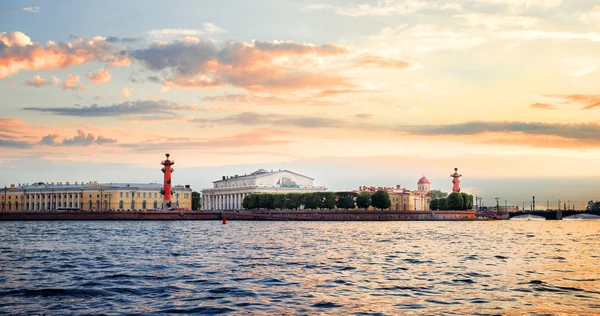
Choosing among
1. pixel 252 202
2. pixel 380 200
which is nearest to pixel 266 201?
pixel 252 202

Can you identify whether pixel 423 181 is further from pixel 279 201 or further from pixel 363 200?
pixel 363 200

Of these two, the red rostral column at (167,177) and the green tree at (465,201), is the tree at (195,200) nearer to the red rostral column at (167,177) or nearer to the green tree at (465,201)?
the red rostral column at (167,177)

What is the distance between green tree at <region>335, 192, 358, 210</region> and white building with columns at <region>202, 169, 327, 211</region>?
91.0ft

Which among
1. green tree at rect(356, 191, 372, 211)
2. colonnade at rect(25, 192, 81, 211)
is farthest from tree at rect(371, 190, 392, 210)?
colonnade at rect(25, 192, 81, 211)

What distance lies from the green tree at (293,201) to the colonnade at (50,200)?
46.1 meters

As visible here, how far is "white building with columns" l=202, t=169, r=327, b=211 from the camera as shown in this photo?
143 m

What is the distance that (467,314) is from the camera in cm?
1633

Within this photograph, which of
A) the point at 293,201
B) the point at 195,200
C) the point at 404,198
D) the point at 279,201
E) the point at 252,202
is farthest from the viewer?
the point at 195,200

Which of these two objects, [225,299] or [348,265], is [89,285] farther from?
[348,265]

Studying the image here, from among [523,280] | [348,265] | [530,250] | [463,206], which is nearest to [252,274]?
[348,265]

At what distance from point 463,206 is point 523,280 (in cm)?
10255

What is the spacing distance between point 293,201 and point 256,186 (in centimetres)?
2460

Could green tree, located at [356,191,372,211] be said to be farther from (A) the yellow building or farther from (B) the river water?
(B) the river water

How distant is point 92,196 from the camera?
141000 millimetres
